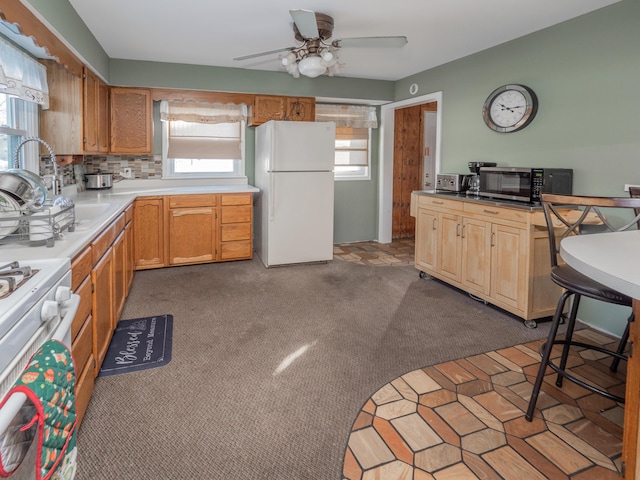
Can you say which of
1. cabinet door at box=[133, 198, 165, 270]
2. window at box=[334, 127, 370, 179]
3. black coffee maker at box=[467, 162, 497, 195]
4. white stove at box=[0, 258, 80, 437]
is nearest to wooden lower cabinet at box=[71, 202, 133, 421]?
white stove at box=[0, 258, 80, 437]

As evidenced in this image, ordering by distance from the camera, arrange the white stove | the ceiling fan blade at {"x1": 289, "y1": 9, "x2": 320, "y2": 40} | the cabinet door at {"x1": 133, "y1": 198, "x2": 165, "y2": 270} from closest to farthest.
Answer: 1. the white stove
2. the ceiling fan blade at {"x1": 289, "y1": 9, "x2": 320, "y2": 40}
3. the cabinet door at {"x1": 133, "y1": 198, "x2": 165, "y2": 270}

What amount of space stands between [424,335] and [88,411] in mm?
2085

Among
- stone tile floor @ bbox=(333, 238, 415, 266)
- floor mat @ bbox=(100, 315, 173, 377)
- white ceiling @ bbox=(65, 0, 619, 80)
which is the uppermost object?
white ceiling @ bbox=(65, 0, 619, 80)

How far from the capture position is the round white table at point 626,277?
1114 mm

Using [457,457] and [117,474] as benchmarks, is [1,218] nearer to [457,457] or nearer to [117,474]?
[117,474]

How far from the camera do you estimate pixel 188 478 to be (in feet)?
5.38

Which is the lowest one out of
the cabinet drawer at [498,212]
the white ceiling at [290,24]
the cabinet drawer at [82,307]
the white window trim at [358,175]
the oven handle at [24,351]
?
the cabinet drawer at [82,307]

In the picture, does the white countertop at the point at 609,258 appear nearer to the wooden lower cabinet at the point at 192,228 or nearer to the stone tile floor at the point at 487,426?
the stone tile floor at the point at 487,426

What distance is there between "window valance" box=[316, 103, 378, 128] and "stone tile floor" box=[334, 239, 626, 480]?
13.2 feet

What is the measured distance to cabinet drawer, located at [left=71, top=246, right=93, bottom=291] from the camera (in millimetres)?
Answer: 1788

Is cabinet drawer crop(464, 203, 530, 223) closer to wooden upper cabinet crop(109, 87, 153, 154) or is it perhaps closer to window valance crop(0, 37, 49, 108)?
window valance crop(0, 37, 49, 108)

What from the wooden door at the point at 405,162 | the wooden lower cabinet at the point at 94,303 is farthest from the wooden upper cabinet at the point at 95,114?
the wooden door at the point at 405,162

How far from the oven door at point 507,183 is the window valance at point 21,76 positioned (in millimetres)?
3380

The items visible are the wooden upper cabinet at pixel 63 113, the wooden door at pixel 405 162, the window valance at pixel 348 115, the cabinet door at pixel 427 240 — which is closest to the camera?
the wooden upper cabinet at pixel 63 113
